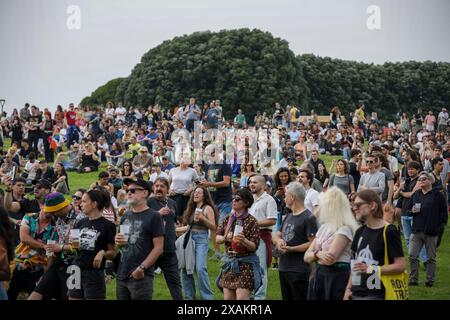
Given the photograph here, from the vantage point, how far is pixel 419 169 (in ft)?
47.4

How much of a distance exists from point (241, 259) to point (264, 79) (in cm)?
5540

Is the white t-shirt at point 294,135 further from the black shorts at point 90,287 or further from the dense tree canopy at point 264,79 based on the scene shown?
the dense tree canopy at point 264,79

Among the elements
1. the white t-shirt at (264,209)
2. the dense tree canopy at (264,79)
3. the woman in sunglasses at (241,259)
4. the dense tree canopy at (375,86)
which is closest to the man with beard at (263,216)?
the white t-shirt at (264,209)

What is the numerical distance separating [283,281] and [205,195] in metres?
2.47

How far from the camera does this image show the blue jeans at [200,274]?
38.1 ft

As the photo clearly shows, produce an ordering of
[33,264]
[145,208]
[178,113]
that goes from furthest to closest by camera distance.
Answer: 1. [178,113]
2. [33,264]
3. [145,208]

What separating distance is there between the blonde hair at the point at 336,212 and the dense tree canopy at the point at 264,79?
5412 cm

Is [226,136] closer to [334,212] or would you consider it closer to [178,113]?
[178,113]

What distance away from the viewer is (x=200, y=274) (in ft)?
38.0

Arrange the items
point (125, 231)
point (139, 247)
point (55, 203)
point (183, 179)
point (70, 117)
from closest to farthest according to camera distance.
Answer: point (125, 231)
point (139, 247)
point (55, 203)
point (183, 179)
point (70, 117)

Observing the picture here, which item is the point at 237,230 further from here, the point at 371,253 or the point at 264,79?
the point at 264,79

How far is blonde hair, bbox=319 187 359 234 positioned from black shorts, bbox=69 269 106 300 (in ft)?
9.00

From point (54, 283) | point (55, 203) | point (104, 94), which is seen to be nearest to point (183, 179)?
point (55, 203)
